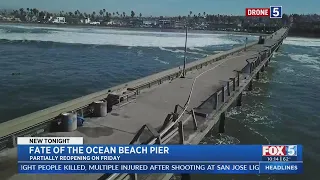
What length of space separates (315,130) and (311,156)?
3910mm

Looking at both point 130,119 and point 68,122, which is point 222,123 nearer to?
point 130,119

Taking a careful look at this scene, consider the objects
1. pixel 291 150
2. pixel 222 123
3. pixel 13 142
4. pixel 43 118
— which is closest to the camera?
pixel 291 150

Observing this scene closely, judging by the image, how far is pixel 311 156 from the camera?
13766 mm

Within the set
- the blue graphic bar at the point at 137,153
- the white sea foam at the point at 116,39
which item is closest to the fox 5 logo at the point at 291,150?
the blue graphic bar at the point at 137,153

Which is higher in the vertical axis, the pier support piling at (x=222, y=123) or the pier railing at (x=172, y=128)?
the pier railing at (x=172, y=128)

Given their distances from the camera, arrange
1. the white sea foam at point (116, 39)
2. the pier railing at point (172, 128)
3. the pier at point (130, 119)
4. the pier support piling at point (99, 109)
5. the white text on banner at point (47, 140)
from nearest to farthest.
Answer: the pier railing at point (172, 128) → the pier at point (130, 119) → the white text on banner at point (47, 140) → the pier support piling at point (99, 109) → the white sea foam at point (116, 39)

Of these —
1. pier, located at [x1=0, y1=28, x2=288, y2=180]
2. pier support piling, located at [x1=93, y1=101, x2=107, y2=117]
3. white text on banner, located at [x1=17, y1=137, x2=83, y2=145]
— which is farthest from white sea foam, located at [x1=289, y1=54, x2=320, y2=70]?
white text on banner, located at [x1=17, y1=137, x2=83, y2=145]

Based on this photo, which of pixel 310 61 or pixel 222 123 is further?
pixel 310 61

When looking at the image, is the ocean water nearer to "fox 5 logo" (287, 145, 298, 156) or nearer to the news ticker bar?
"fox 5 logo" (287, 145, 298, 156)

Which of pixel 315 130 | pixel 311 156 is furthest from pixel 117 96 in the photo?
pixel 315 130

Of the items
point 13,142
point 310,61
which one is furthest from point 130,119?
point 310,61

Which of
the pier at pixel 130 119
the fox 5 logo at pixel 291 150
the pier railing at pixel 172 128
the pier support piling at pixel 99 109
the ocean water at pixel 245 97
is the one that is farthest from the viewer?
the ocean water at pixel 245 97

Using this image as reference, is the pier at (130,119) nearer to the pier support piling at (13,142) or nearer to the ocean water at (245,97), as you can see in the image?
the pier support piling at (13,142)

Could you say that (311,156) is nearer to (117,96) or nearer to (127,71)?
(117,96)
